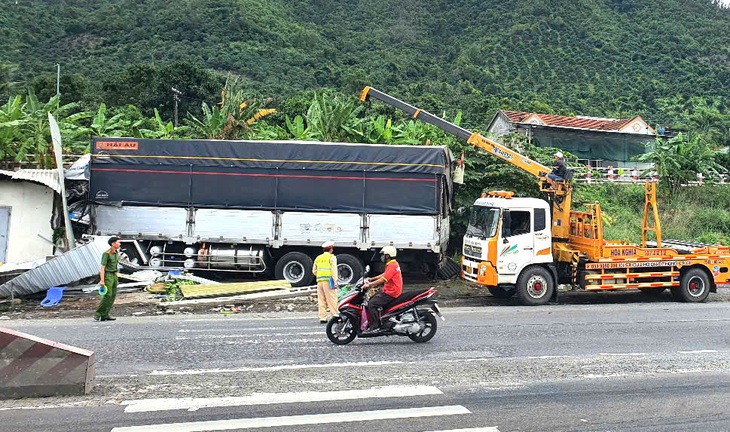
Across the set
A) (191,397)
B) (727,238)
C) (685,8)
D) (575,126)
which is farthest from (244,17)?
(191,397)

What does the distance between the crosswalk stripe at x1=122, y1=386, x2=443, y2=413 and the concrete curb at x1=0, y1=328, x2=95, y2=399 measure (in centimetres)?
74

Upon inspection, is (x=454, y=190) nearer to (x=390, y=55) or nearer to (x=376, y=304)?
(x=376, y=304)

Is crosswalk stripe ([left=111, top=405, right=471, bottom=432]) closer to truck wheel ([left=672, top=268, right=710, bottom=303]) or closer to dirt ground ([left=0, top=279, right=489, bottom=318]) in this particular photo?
dirt ground ([left=0, top=279, right=489, bottom=318])

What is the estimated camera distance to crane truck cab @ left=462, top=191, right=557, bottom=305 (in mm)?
14773

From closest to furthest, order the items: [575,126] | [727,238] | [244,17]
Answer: [727,238], [575,126], [244,17]

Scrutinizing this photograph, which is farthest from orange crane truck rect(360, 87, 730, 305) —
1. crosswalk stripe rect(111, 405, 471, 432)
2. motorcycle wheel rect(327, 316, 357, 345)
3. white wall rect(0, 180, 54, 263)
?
white wall rect(0, 180, 54, 263)

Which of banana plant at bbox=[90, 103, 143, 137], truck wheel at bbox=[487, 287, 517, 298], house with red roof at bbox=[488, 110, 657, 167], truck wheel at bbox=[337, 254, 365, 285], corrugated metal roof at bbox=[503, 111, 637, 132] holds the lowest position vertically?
truck wheel at bbox=[487, 287, 517, 298]

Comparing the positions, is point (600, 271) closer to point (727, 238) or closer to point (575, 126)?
point (727, 238)

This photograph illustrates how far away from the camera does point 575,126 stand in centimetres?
3638

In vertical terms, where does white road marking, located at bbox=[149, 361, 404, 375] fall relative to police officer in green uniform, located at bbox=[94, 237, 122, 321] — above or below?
below

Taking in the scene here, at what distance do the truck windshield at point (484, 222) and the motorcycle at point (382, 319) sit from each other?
5226 mm

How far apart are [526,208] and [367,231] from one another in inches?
159

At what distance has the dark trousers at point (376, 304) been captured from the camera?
9.94 metres

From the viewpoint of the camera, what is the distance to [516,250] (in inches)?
584
